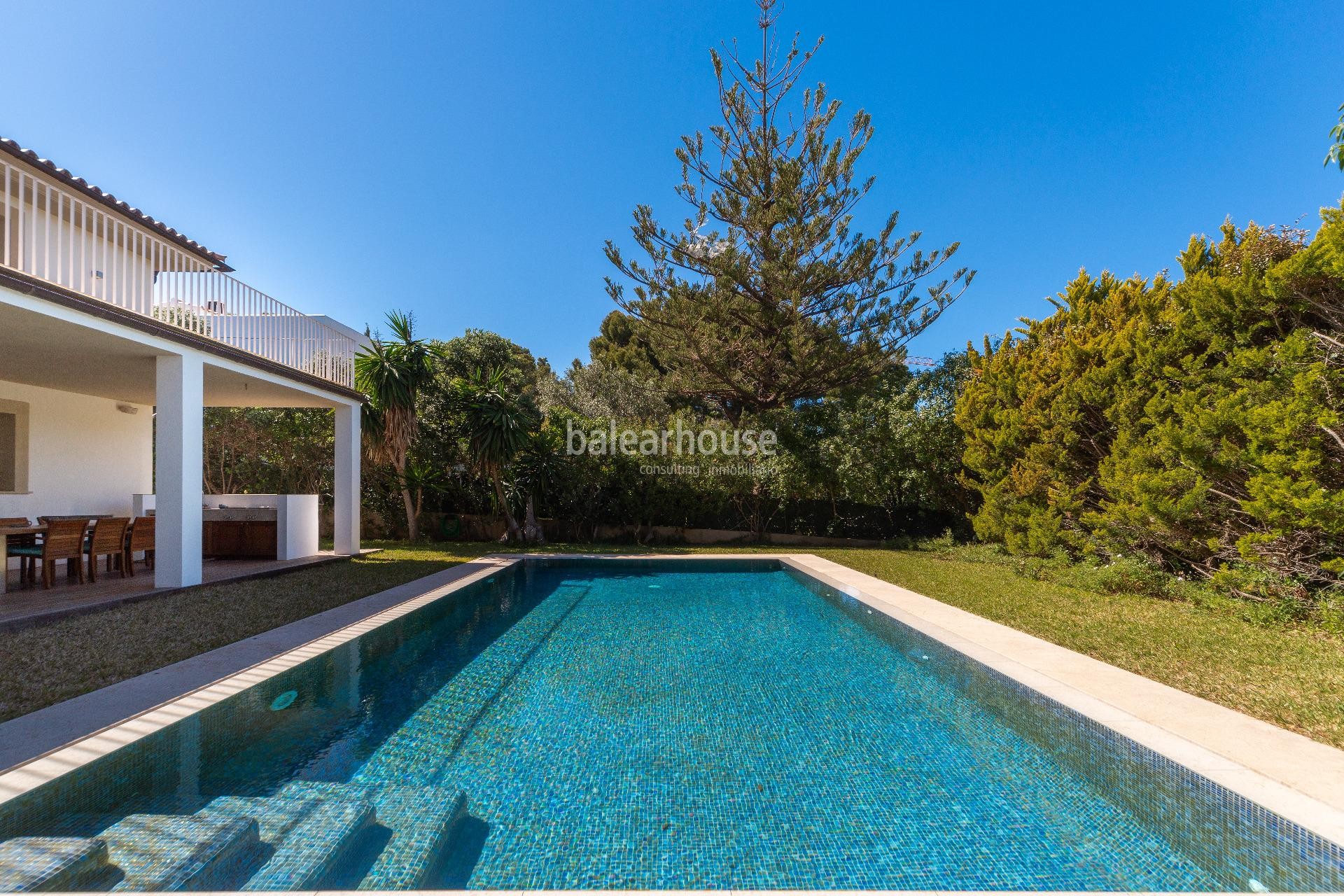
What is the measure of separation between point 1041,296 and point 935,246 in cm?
446

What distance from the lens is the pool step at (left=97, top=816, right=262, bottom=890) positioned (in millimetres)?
1994

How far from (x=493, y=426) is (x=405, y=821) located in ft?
35.4

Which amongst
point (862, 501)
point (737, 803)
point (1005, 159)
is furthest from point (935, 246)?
point (737, 803)

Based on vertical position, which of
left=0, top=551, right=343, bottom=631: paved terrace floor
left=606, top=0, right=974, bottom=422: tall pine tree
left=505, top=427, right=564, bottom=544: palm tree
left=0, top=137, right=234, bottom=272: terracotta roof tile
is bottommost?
left=0, top=551, right=343, bottom=631: paved terrace floor

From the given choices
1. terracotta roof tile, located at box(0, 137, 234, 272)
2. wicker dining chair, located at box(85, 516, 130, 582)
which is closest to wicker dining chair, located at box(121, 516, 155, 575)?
wicker dining chair, located at box(85, 516, 130, 582)

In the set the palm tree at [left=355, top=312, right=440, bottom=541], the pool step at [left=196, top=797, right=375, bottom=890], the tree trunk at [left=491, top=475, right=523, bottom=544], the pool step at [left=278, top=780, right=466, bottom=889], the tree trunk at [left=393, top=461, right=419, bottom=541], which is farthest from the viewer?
the tree trunk at [left=393, top=461, right=419, bottom=541]

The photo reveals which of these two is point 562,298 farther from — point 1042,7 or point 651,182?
point 1042,7

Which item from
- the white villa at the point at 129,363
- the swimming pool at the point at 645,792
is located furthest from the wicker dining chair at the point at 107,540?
the swimming pool at the point at 645,792

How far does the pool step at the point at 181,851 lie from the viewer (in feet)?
6.54

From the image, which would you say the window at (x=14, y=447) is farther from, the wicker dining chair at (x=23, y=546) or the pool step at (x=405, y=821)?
the pool step at (x=405, y=821)

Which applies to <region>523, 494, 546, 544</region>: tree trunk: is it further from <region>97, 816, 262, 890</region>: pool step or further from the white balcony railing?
<region>97, 816, 262, 890</region>: pool step

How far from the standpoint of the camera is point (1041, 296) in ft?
36.9

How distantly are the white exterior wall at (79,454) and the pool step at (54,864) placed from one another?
30.2 feet

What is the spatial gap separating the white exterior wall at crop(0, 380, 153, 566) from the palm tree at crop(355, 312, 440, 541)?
11.8 feet
